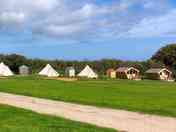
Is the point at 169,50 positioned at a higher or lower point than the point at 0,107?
higher

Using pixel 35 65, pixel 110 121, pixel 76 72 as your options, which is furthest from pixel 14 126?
pixel 35 65

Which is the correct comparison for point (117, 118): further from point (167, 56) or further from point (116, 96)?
point (167, 56)

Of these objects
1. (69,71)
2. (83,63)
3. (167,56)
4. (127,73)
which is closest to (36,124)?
(69,71)

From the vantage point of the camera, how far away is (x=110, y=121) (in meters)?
17.1

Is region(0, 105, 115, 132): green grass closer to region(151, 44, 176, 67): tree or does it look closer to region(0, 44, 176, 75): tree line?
region(0, 44, 176, 75): tree line

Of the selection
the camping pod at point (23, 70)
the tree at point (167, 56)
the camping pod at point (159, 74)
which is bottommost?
the camping pod at point (159, 74)

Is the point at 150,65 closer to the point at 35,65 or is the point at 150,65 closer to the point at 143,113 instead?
the point at 35,65

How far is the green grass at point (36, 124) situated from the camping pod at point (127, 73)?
8845 centimetres

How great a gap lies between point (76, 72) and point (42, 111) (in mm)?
89254

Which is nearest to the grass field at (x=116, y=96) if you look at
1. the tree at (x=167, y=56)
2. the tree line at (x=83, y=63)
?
the tree line at (x=83, y=63)

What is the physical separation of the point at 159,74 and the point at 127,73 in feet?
24.0

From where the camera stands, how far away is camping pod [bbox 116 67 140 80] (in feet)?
356

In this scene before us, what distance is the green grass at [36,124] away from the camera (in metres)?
14.8

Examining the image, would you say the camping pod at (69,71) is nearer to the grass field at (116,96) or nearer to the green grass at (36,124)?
→ the grass field at (116,96)
